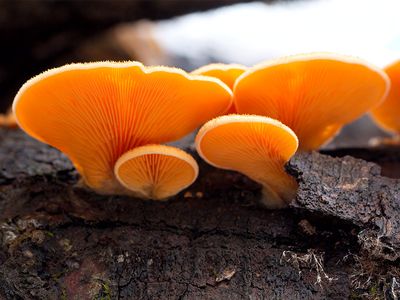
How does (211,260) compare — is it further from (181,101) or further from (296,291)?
(181,101)

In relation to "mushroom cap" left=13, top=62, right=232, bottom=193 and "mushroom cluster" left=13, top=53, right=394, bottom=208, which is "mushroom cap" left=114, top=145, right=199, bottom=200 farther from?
"mushroom cap" left=13, top=62, right=232, bottom=193

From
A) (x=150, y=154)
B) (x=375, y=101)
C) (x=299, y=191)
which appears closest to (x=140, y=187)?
(x=150, y=154)

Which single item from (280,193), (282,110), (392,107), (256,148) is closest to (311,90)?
(282,110)

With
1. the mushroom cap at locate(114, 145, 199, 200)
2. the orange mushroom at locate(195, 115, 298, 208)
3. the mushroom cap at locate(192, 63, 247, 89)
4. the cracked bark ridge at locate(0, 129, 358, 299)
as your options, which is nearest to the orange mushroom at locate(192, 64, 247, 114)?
the mushroom cap at locate(192, 63, 247, 89)

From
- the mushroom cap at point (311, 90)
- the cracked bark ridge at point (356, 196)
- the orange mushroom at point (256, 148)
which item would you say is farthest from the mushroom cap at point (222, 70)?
the cracked bark ridge at point (356, 196)

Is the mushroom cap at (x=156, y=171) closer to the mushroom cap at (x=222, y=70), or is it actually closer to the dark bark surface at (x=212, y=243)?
the dark bark surface at (x=212, y=243)
